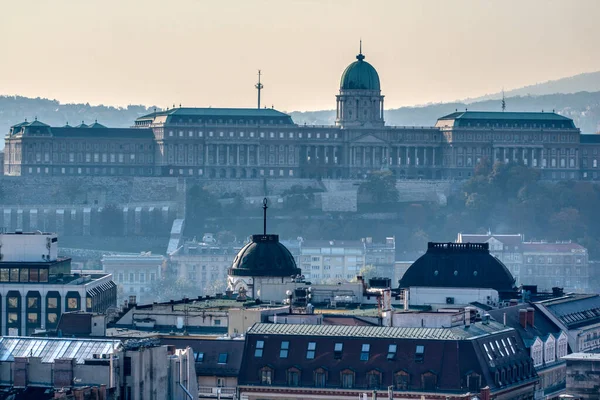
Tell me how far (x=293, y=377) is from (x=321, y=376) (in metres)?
0.87

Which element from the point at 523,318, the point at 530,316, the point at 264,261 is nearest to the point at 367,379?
the point at 523,318

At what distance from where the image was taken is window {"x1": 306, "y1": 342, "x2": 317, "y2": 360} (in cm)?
7894

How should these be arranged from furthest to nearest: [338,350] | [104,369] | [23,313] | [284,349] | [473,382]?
Answer: [23,313], [284,349], [338,350], [473,382], [104,369]

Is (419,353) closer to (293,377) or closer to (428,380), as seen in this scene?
(428,380)

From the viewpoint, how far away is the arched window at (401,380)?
7731 cm

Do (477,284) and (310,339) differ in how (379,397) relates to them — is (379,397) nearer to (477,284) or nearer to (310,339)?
(310,339)

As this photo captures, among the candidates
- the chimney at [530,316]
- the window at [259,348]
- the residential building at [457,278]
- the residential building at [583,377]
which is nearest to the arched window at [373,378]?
the window at [259,348]

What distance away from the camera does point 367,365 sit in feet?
257

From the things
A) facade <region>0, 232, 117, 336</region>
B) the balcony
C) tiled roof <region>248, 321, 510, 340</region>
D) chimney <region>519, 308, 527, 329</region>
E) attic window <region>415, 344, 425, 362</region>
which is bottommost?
the balcony

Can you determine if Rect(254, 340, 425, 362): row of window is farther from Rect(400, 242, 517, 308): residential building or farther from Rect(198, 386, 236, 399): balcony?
Rect(400, 242, 517, 308): residential building

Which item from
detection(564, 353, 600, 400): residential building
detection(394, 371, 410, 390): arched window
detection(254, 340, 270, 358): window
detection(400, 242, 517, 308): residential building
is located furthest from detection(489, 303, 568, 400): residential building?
detection(254, 340, 270, 358): window

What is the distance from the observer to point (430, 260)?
114250 millimetres

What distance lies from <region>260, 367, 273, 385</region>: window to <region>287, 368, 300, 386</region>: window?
0.55 metres

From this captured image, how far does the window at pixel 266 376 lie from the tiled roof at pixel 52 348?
6.90 metres
